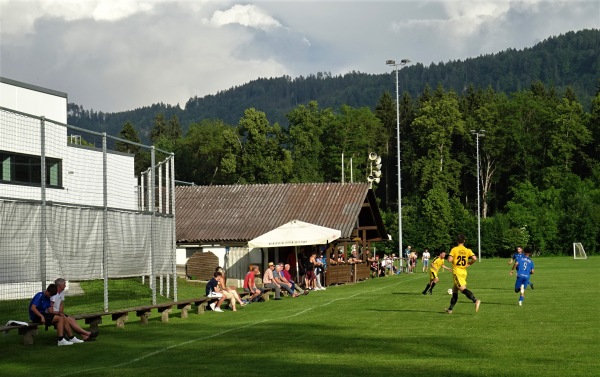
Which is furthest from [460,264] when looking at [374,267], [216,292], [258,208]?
[374,267]

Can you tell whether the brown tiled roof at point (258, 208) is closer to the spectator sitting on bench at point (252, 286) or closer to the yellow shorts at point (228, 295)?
the spectator sitting on bench at point (252, 286)

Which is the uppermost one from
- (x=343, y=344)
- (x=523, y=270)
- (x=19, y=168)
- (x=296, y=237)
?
(x=19, y=168)

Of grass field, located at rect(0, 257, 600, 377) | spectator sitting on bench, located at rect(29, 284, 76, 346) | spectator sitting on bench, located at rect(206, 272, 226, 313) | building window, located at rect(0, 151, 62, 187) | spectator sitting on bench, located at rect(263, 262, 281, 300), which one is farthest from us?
spectator sitting on bench, located at rect(263, 262, 281, 300)

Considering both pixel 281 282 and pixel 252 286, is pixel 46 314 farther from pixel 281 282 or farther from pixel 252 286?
pixel 281 282

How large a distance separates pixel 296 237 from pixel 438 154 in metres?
87.2

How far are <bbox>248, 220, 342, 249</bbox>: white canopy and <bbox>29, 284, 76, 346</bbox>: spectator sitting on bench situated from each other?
78.8 feet

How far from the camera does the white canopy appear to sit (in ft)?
143

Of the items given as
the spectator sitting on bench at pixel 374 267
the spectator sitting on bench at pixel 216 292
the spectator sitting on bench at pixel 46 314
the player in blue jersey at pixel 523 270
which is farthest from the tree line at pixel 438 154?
the spectator sitting on bench at pixel 46 314

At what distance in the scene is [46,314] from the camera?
1975cm

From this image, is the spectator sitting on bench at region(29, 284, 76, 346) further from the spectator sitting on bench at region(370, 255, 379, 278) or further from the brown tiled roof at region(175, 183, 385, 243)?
the spectator sitting on bench at region(370, 255, 379, 278)

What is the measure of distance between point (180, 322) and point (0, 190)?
928 cm

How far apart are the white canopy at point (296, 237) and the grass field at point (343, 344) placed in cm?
1461

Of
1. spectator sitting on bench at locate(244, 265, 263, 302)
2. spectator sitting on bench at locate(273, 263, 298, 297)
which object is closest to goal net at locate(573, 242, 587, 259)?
spectator sitting on bench at locate(273, 263, 298, 297)

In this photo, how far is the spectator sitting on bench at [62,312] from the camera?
19766 mm
